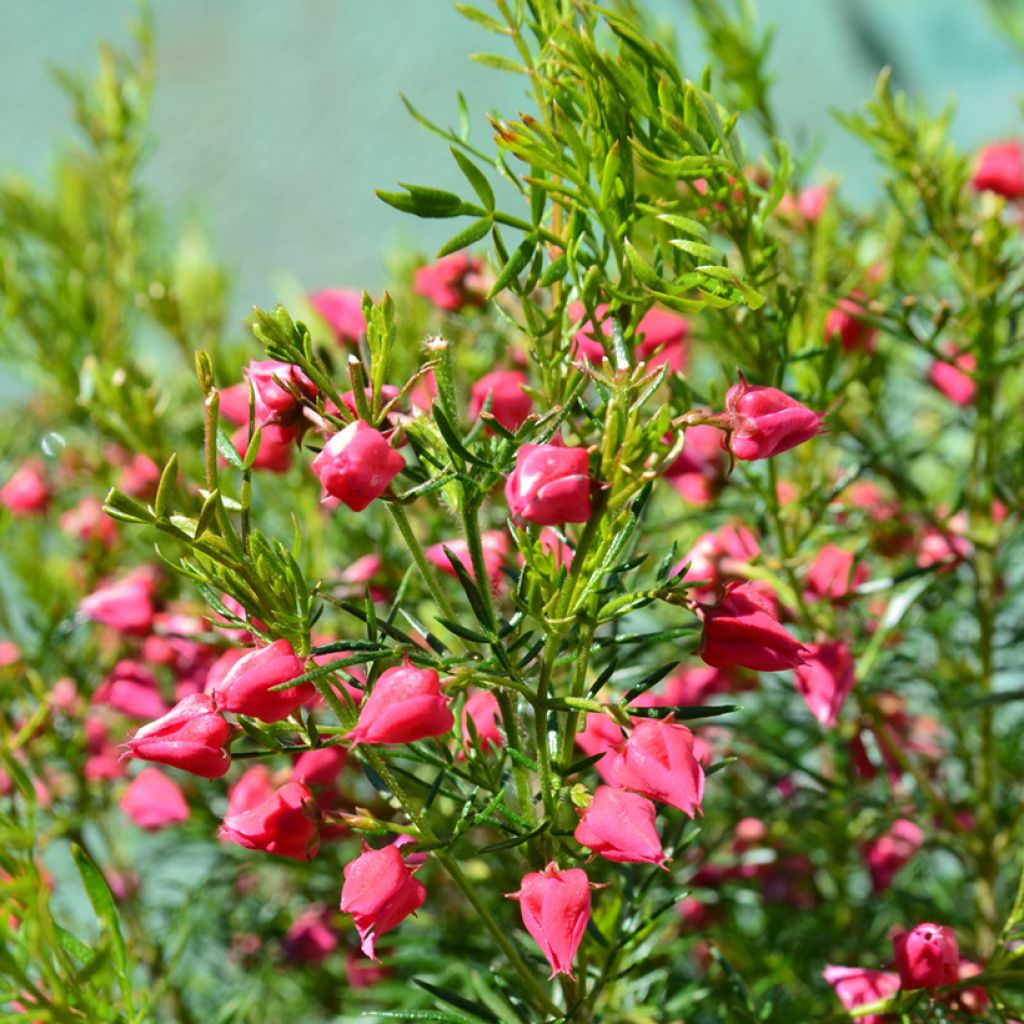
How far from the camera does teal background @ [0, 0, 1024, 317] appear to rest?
199 centimetres

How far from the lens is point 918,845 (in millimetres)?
730

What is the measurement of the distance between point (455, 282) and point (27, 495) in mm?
421

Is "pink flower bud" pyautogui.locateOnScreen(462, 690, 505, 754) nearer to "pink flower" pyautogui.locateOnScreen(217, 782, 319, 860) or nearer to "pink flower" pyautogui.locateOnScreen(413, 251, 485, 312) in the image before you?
"pink flower" pyautogui.locateOnScreen(217, 782, 319, 860)

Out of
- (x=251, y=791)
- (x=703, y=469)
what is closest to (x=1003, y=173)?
(x=703, y=469)

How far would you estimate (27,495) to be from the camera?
0.90 meters

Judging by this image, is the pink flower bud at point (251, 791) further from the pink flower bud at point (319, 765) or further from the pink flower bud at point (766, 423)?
the pink flower bud at point (766, 423)

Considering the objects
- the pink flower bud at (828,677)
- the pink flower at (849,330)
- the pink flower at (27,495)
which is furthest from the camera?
the pink flower at (27,495)

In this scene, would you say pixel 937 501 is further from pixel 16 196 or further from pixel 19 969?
pixel 16 196

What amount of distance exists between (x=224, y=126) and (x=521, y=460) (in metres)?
1.90

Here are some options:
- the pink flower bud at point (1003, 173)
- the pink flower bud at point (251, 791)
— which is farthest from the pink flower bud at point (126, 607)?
the pink flower bud at point (1003, 173)

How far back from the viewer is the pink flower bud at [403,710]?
13.7 inches

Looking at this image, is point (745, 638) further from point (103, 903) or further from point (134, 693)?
point (134, 693)

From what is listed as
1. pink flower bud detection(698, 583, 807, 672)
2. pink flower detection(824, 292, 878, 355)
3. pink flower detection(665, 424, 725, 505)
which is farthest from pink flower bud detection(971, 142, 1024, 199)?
pink flower bud detection(698, 583, 807, 672)

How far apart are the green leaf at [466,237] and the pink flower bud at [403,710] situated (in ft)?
0.45
